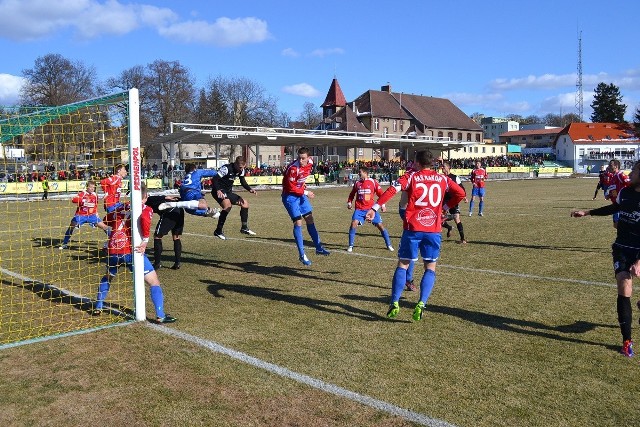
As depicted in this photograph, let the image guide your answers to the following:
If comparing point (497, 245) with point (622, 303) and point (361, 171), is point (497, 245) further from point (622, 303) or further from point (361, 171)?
point (622, 303)

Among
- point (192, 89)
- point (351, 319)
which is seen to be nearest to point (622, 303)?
point (351, 319)

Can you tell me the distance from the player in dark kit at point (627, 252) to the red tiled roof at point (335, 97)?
95200 millimetres

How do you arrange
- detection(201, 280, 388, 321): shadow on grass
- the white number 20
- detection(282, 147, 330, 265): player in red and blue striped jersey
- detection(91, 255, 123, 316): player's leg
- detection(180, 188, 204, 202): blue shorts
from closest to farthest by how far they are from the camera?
the white number 20 < detection(201, 280, 388, 321): shadow on grass < detection(91, 255, 123, 316): player's leg < detection(282, 147, 330, 265): player in red and blue striped jersey < detection(180, 188, 204, 202): blue shorts

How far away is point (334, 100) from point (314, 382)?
97.3m

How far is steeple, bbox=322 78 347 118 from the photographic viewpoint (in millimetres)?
99438

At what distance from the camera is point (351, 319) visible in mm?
6992

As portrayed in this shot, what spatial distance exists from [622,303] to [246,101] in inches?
2813

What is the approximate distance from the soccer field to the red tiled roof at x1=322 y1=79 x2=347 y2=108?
91.6m

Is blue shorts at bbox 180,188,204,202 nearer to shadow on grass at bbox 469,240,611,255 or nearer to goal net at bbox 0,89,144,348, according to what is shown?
goal net at bbox 0,89,144,348

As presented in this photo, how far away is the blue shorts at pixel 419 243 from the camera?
22.0ft

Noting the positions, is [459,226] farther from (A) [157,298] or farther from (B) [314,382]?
(B) [314,382]

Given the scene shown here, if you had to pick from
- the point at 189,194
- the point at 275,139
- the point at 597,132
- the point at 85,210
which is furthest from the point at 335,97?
the point at 189,194

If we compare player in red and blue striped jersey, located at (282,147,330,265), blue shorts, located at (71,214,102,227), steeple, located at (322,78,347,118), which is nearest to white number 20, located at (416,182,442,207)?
player in red and blue striped jersey, located at (282,147,330,265)

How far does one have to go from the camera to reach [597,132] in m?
94.0
